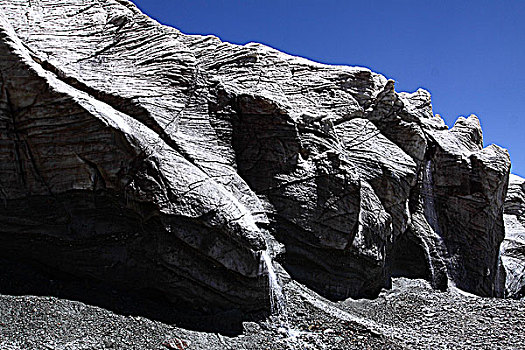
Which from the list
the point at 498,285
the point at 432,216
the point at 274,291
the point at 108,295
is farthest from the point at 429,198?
the point at 108,295

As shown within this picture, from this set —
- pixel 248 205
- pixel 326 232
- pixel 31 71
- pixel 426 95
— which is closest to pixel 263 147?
pixel 248 205

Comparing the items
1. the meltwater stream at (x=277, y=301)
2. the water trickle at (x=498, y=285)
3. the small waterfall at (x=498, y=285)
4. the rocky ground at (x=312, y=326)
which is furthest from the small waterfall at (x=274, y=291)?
the water trickle at (x=498, y=285)

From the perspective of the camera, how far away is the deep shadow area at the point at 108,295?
14.9 m

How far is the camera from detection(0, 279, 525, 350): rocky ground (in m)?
13.4

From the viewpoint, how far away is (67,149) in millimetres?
16016

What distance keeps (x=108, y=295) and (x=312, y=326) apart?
6.67 m

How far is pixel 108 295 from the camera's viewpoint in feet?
51.5

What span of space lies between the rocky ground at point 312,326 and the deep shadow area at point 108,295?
0.31m

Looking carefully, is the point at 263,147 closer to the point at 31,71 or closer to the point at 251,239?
the point at 251,239

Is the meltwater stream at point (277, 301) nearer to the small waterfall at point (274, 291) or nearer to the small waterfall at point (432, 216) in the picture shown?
the small waterfall at point (274, 291)

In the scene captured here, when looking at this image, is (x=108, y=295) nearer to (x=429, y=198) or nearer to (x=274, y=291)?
(x=274, y=291)

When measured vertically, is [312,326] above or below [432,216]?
below

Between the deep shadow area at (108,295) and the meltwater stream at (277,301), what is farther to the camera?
the meltwater stream at (277,301)

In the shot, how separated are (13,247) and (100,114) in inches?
205
